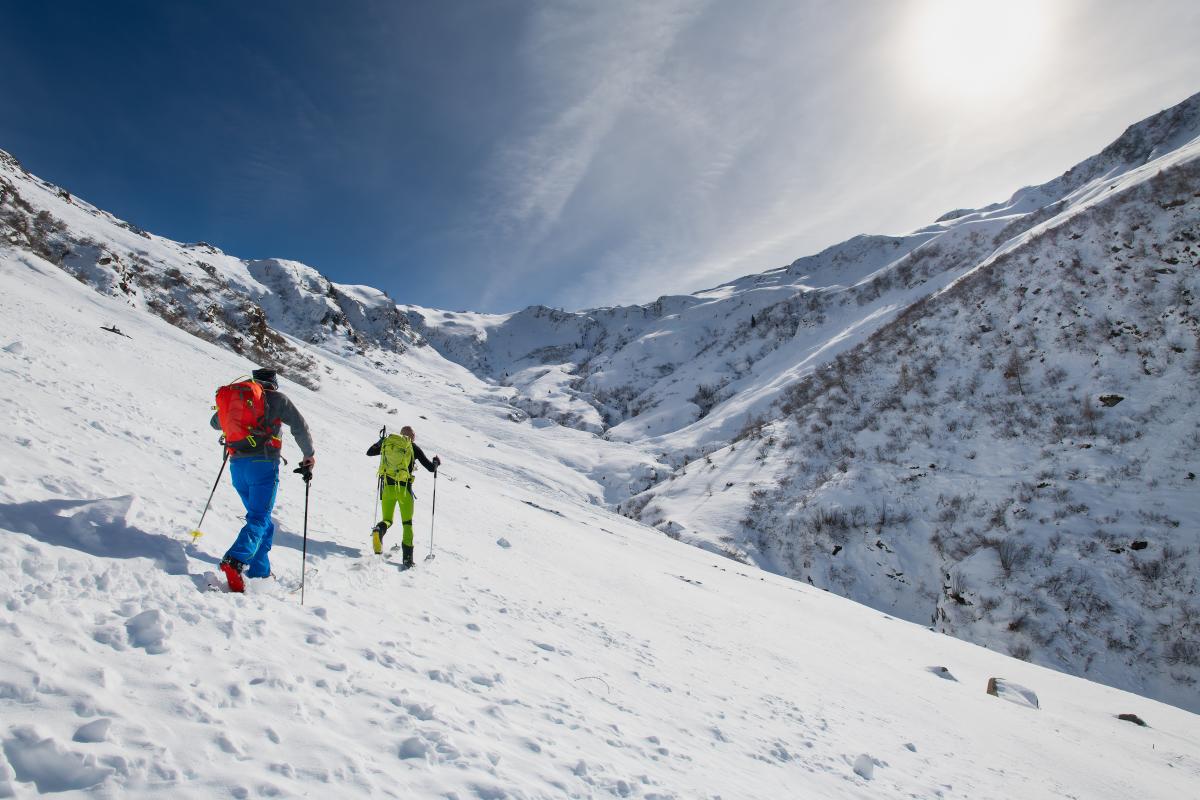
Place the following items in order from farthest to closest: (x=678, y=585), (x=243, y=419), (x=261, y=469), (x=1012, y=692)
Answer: (x=678, y=585)
(x=1012, y=692)
(x=261, y=469)
(x=243, y=419)

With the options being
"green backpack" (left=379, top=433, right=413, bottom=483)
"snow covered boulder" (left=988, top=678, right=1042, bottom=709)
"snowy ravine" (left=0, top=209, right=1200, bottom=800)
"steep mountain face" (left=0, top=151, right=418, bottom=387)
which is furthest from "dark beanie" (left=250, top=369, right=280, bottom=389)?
"steep mountain face" (left=0, top=151, right=418, bottom=387)

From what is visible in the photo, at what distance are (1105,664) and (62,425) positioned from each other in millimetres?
27587

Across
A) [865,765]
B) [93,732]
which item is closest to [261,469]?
[93,732]

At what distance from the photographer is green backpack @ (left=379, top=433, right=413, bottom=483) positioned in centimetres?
920

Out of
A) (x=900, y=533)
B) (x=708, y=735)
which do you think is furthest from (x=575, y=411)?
(x=708, y=735)

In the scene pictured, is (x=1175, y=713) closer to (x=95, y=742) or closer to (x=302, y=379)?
(x=95, y=742)

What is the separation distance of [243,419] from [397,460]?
3445mm

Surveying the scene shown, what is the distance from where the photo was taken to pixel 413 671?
495cm

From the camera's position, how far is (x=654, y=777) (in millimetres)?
4594

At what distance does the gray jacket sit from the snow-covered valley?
127 centimetres

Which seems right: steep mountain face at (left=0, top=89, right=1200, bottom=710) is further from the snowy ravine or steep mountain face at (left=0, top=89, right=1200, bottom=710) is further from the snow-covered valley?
the snowy ravine

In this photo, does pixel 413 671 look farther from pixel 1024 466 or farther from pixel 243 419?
pixel 1024 466

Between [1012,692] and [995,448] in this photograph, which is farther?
[995,448]

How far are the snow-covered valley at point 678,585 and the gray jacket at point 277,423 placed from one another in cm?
127
